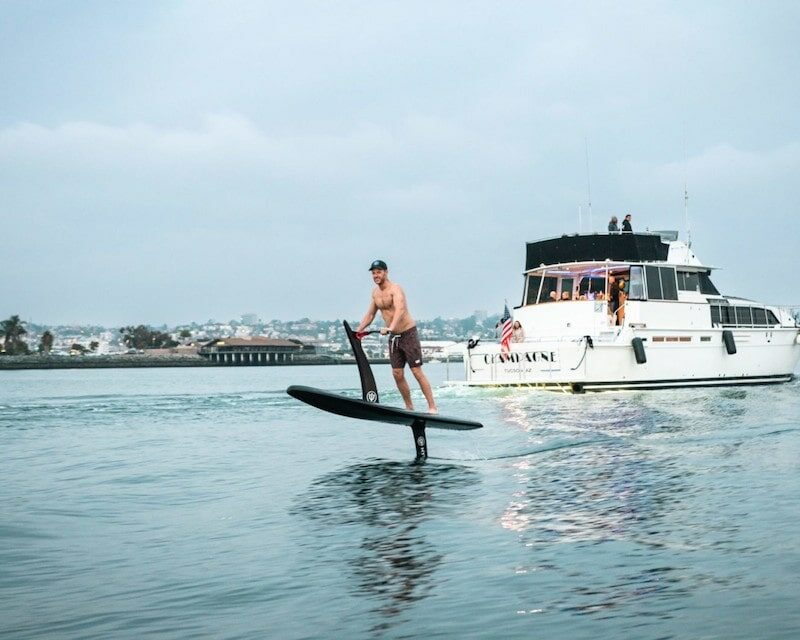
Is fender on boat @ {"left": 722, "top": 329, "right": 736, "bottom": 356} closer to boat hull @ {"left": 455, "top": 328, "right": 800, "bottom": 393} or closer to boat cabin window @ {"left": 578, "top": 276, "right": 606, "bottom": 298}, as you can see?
boat hull @ {"left": 455, "top": 328, "right": 800, "bottom": 393}

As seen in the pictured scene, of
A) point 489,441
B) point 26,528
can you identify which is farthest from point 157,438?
point 26,528

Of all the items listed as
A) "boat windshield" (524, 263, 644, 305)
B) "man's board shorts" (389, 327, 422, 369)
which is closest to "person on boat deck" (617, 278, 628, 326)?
"boat windshield" (524, 263, 644, 305)

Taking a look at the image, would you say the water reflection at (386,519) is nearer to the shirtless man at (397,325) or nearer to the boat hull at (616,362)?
the shirtless man at (397,325)

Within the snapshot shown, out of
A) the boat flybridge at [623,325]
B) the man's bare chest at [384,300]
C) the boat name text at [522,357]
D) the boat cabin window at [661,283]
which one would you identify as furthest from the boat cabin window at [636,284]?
the man's bare chest at [384,300]

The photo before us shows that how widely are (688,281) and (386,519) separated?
82.7 ft

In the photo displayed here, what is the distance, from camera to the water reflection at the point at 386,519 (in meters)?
6.92

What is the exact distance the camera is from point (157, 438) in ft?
67.6

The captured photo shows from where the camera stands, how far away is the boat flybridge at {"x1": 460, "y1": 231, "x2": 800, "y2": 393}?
28672 millimetres

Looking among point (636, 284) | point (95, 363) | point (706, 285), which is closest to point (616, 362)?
point (636, 284)

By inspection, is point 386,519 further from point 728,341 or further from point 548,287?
point 728,341

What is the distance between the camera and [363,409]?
42.5 ft

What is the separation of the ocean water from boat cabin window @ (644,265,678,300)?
13.0 metres

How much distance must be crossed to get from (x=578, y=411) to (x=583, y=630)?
17.1 m

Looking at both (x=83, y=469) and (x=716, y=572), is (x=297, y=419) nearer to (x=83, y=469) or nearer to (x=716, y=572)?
(x=83, y=469)
